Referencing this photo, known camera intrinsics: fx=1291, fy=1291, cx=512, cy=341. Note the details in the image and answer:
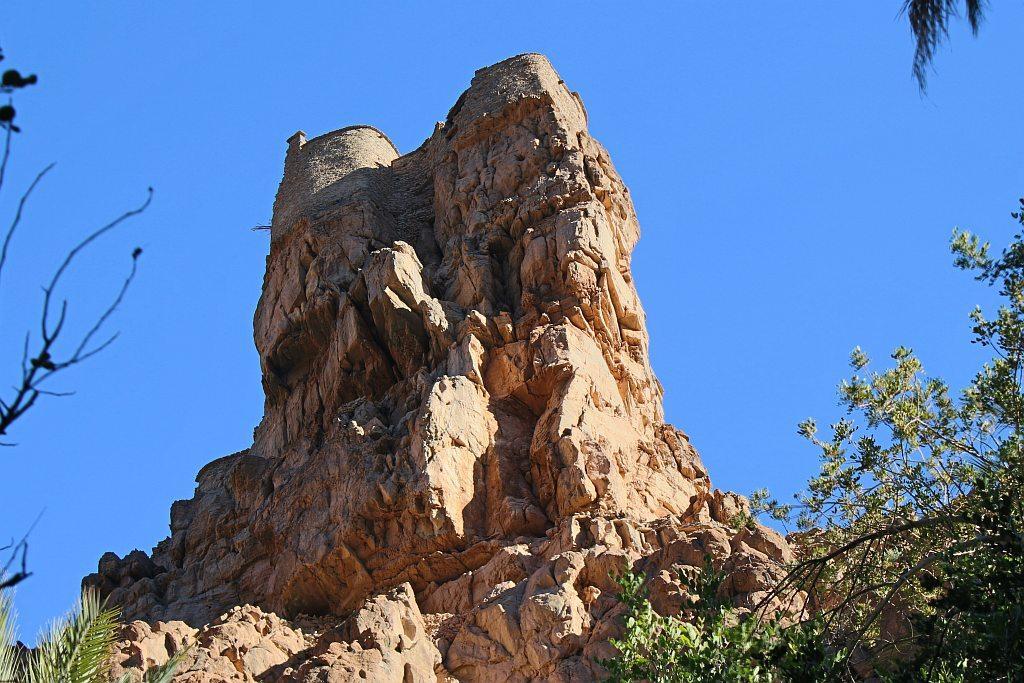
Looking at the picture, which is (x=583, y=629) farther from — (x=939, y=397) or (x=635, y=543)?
(x=939, y=397)

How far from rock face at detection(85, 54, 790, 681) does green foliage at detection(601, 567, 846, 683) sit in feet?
18.0

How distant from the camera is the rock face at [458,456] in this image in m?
23.0

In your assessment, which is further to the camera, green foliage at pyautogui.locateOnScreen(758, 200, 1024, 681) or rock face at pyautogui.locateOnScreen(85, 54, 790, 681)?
rock face at pyautogui.locateOnScreen(85, 54, 790, 681)

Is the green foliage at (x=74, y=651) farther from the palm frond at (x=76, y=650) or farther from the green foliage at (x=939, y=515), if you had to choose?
the green foliage at (x=939, y=515)

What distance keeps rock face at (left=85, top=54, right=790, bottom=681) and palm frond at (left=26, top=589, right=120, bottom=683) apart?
25.9 feet

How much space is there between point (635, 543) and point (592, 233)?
984cm

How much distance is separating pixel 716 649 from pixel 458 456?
45.4 ft

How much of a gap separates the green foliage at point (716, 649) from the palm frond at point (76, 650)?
6228mm

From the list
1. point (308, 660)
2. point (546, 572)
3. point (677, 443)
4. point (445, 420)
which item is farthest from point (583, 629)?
point (677, 443)

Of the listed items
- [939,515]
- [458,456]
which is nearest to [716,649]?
[939,515]

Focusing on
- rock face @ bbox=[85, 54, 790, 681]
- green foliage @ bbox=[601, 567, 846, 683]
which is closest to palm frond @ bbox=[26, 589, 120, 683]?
green foliage @ bbox=[601, 567, 846, 683]

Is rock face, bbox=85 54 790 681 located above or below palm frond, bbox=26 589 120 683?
above

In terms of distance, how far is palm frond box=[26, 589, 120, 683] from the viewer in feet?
40.8

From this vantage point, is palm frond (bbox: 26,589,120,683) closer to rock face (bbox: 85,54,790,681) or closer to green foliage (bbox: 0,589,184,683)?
green foliage (bbox: 0,589,184,683)
